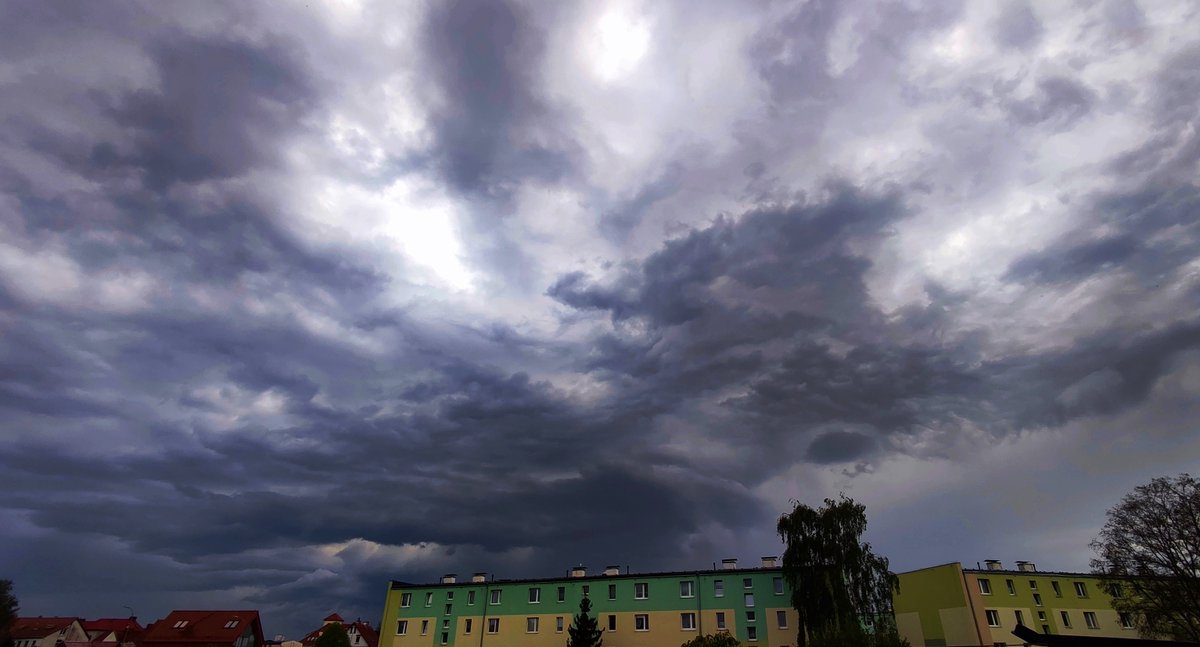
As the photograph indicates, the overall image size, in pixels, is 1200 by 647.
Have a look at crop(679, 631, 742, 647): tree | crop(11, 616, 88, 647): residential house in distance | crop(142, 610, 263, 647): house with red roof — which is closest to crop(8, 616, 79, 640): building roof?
crop(11, 616, 88, 647): residential house in distance

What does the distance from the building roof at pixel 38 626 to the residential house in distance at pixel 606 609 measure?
85510 millimetres

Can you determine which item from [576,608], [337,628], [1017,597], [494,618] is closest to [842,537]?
[1017,597]

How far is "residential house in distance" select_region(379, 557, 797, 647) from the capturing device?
7706 cm

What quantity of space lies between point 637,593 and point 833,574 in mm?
25390

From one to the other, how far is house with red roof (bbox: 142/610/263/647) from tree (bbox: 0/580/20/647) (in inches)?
874

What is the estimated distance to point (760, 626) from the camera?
7600 centimetres

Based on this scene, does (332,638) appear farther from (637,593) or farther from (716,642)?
Result: (716,642)

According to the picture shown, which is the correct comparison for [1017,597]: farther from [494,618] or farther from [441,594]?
[441,594]

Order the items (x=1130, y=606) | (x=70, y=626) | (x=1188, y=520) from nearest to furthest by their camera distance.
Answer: (x=1188, y=520) < (x=1130, y=606) < (x=70, y=626)

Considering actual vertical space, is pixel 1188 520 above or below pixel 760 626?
above

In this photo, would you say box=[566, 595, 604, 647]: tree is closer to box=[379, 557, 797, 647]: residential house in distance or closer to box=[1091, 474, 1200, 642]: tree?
box=[379, 557, 797, 647]: residential house in distance

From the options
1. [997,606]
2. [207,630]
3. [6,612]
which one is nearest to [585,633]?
[997,606]

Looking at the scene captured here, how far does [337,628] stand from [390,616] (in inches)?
455

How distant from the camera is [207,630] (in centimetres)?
10394
